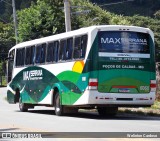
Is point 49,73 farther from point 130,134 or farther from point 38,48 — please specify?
point 130,134

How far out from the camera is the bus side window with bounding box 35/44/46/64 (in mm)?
24323

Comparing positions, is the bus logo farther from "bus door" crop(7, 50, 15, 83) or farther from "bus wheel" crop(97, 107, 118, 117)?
"bus wheel" crop(97, 107, 118, 117)

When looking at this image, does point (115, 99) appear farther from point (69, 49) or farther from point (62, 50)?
point (62, 50)

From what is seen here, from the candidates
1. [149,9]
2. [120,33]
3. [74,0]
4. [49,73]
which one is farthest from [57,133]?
[149,9]

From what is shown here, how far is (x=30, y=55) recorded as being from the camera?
2592cm

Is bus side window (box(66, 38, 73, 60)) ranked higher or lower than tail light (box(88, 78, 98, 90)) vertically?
higher

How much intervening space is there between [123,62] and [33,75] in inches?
248

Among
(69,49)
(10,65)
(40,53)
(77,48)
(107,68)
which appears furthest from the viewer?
(10,65)

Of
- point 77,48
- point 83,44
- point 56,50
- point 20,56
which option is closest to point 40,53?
point 56,50

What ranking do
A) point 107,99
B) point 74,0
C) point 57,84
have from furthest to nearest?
point 74,0 → point 57,84 → point 107,99

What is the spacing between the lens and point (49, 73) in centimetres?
2369

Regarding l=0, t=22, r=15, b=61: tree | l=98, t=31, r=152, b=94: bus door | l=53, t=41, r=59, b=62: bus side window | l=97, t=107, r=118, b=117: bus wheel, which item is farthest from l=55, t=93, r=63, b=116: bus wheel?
l=0, t=22, r=15, b=61: tree

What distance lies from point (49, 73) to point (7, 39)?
62.7 meters

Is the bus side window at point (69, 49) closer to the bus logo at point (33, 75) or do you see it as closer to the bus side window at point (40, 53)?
the bus side window at point (40, 53)
